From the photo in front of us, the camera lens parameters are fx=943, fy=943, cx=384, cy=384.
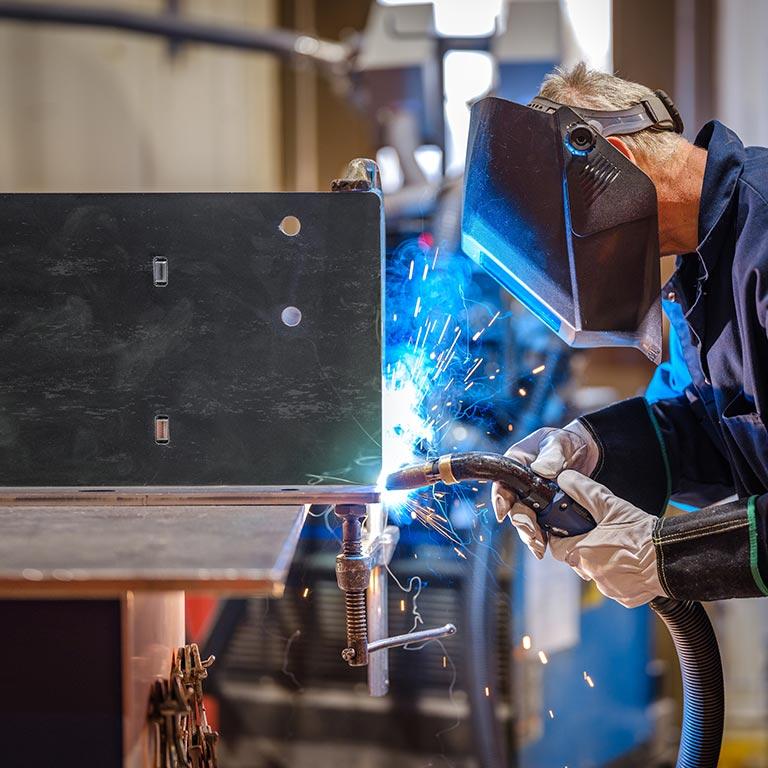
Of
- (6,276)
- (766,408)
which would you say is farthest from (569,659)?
(6,276)

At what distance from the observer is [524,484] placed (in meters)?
1.37

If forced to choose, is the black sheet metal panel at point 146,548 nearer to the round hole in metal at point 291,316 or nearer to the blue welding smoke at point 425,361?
the round hole in metal at point 291,316

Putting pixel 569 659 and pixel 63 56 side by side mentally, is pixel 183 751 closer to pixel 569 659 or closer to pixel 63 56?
pixel 569 659

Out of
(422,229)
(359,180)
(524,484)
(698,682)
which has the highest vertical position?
(422,229)

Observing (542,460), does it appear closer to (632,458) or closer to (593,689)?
(632,458)

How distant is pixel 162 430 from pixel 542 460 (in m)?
0.61

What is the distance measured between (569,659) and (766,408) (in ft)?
5.26

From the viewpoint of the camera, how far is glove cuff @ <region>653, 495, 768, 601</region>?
126cm

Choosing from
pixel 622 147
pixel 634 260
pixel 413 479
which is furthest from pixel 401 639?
pixel 622 147

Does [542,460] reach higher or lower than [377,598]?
higher

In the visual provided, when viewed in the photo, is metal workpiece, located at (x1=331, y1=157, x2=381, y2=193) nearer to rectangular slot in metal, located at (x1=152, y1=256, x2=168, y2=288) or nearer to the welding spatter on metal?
rectangular slot in metal, located at (x1=152, y1=256, x2=168, y2=288)

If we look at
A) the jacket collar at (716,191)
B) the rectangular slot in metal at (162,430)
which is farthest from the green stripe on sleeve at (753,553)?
the rectangular slot in metal at (162,430)

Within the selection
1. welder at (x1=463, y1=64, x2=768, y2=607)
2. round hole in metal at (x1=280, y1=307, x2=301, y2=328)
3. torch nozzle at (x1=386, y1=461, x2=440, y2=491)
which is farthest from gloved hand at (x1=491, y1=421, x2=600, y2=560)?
round hole in metal at (x1=280, y1=307, x2=301, y2=328)

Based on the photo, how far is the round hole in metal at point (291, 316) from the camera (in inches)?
48.1
